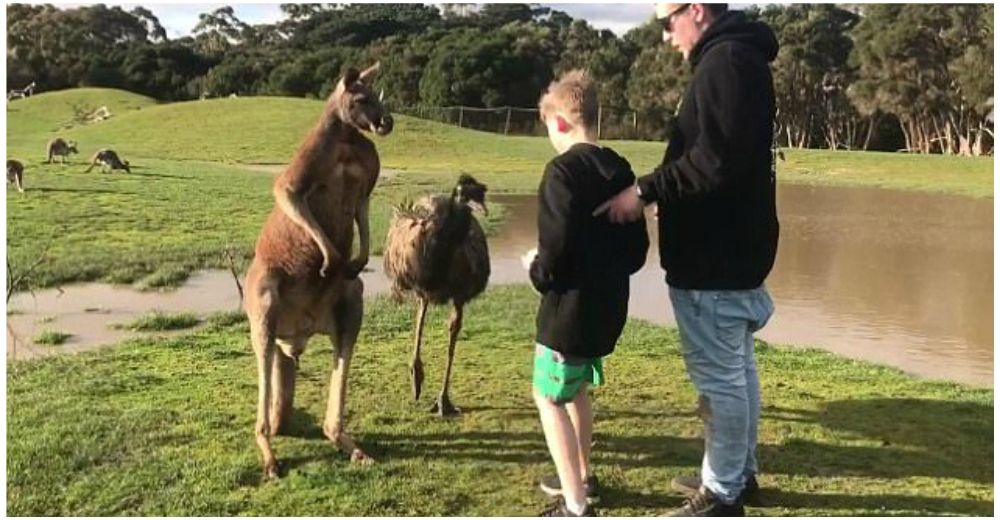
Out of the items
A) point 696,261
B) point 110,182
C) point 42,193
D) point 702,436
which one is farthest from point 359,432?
point 110,182

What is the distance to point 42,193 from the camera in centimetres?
1664

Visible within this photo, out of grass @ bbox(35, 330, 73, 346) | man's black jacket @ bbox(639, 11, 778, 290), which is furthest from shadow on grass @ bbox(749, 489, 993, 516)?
grass @ bbox(35, 330, 73, 346)

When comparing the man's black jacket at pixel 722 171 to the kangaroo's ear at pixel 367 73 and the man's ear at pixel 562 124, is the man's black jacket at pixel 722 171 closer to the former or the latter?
the man's ear at pixel 562 124

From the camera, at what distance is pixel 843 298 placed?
997 centimetres

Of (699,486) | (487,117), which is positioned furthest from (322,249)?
(487,117)

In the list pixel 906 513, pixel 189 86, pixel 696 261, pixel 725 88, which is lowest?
pixel 906 513

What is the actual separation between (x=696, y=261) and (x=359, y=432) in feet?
6.95

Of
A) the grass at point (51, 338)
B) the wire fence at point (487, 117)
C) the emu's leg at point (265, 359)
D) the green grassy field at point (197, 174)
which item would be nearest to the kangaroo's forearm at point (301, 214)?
the emu's leg at point (265, 359)

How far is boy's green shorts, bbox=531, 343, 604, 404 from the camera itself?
3.64m

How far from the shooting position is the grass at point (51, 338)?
704cm

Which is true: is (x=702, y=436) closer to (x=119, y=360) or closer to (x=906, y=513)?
(x=906, y=513)

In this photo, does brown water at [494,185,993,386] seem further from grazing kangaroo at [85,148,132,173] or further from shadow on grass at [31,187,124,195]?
→ grazing kangaroo at [85,148,132,173]

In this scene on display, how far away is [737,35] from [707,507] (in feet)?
5.79

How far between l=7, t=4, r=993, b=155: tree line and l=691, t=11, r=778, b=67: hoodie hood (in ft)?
95.4
